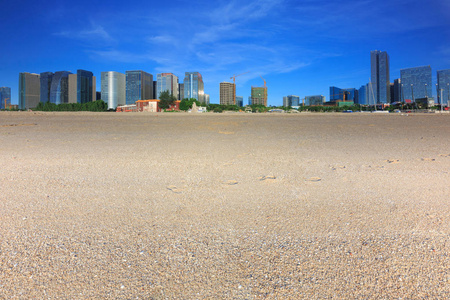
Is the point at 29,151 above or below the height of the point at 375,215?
above

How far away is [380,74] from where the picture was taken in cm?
16612

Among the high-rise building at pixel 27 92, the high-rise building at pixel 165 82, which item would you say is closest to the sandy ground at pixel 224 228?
the high-rise building at pixel 27 92

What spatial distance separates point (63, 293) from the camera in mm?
2330

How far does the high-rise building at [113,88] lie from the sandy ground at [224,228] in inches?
6752

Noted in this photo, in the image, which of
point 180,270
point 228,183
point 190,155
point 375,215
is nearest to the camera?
point 180,270

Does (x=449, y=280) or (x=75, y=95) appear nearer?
(x=449, y=280)

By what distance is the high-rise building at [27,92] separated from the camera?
12081 cm

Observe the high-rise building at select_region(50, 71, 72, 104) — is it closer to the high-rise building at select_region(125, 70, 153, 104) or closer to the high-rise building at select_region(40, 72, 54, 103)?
the high-rise building at select_region(40, 72, 54, 103)

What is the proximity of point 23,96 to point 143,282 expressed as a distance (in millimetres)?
148588

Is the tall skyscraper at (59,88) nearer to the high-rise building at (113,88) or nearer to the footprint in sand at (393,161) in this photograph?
the high-rise building at (113,88)

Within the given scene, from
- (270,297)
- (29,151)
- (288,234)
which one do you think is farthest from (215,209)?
(29,151)

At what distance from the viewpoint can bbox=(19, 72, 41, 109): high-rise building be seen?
121 meters

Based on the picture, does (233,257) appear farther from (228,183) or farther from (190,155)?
(190,155)

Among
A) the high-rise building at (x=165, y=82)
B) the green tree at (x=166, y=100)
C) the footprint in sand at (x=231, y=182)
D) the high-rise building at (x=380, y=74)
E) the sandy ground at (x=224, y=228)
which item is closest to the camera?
the sandy ground at (x=224, y=228)
